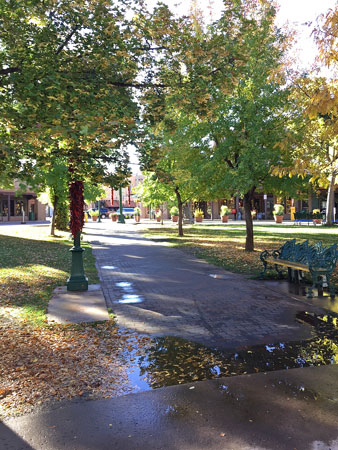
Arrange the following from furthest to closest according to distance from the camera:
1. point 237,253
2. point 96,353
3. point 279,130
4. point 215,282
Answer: point 237,253 < point 279,130 < point 215,282 < point 96,353

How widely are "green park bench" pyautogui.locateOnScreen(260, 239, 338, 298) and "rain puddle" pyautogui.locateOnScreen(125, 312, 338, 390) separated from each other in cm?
254

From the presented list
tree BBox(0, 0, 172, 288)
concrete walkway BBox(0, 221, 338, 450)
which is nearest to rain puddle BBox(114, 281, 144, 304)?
concrete walkway BBox(0, 221, 338, 450)

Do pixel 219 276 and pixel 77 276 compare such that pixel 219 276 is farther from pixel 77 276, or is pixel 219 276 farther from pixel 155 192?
pixel 155 192

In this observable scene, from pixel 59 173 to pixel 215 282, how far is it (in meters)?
13.6

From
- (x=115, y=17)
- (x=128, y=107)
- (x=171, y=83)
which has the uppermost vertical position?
(x=115, y=17)

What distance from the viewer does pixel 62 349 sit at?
5.17m

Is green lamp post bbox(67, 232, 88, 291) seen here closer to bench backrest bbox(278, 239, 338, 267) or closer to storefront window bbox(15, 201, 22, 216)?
bench backrest bbox(278, 239, 338, 267)

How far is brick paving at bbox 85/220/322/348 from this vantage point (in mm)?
5746

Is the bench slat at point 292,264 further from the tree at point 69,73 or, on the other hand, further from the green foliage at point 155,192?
the green foliage at point 155,192

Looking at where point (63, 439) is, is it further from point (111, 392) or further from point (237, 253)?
point (237, 253)

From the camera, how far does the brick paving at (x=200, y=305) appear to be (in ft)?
18.9

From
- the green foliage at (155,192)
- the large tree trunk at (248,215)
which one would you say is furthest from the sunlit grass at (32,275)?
the green foliage at (155,192)

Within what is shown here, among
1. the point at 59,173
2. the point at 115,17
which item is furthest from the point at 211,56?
the point at 59,173

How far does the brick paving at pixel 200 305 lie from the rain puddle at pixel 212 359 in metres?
0.27
